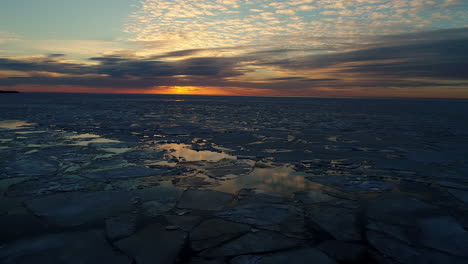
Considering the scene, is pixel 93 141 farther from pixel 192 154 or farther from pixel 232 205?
pixel 232 205

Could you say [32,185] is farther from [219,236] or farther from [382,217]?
[382,217]

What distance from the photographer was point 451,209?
3787mm

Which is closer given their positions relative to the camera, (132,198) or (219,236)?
(219,236)

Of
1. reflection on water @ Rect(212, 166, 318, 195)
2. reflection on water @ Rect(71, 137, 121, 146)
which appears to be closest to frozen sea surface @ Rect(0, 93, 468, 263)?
reflection on water @ Rect(212, 166, 318, 195)

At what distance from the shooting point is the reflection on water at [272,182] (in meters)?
4.56

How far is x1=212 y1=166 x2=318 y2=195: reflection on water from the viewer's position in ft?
15.0

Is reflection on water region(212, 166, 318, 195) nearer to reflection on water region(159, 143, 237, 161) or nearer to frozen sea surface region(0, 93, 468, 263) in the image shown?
frozen sea surface region(0, 93, 468, 263)

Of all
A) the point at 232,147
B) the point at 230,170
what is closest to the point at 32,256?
the point at 230,170

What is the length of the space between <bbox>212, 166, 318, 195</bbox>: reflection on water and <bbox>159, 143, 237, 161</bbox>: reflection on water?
4.67ft

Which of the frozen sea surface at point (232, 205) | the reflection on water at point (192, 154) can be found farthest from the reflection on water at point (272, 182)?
the reflection on water at point (192, 154)

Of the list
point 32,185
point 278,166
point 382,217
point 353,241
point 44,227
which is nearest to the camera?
point 353,241

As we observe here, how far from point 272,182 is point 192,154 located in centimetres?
285

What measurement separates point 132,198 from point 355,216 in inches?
124

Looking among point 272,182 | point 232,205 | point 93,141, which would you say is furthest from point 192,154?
point 93,141
